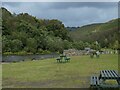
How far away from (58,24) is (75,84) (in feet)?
127

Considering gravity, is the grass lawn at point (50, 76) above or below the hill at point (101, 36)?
below

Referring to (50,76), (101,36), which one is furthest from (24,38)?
(101,36)

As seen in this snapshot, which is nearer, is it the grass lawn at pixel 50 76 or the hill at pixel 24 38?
the grass lawn at pixel 50 76

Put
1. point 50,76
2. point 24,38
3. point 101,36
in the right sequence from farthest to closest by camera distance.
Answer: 1. point 101,36
2. point 24,38
3. point 50,76

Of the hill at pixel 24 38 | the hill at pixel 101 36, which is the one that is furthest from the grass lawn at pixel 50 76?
the hill at pixel 101 36

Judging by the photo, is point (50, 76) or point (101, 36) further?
point (101, 36)

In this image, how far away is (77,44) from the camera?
44875 millimetres

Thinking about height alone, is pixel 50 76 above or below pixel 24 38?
below

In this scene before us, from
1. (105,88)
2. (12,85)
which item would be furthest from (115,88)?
(12,85)

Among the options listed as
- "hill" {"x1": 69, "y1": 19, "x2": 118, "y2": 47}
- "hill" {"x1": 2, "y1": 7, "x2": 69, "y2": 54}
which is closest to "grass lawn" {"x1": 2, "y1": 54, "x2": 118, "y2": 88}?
"hill" {"x1": 2, "y1": 7, "x2": 69, "y2": 54}

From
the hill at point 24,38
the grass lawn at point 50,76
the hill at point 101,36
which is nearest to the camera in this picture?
the grass lawn at point 50,76

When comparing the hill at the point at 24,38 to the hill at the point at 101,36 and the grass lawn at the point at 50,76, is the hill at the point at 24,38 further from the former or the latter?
the grass lawn at the point at 50,76

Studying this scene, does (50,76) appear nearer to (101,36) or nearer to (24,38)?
(24,38)

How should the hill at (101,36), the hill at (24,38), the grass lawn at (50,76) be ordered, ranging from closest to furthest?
the grass lawn at (50,76)
the hill at (24,38)
the hill at (101,36)
